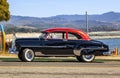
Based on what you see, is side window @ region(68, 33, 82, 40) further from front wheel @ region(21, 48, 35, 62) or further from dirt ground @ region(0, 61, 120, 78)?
dirt ground @ region(0, 61, 120, 78)

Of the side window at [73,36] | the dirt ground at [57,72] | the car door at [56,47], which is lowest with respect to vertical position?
the dirt ground at [57,72]

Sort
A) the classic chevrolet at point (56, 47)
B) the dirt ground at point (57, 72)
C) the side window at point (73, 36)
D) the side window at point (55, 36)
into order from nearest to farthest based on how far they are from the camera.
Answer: the dirt ground at point (57, 72) < the classic chevrolet at point (56, 47) < the side window at point (55, 36) < the side window at point (73, 36)

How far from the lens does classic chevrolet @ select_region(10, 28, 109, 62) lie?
1001 inches

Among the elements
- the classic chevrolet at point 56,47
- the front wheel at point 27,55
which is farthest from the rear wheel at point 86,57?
the front wheel at point 27,55

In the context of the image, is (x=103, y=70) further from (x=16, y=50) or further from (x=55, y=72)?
(x=16, y=50)

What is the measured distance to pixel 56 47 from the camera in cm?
2552

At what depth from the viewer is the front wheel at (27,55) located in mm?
25438

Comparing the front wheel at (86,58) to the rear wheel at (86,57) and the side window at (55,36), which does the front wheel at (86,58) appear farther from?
the side window at (55,36)

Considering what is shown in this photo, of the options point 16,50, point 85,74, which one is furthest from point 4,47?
point 85,74

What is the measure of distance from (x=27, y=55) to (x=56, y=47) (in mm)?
1530

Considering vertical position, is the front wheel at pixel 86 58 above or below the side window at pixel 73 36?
below

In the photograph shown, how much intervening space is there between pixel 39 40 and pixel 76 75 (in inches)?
307

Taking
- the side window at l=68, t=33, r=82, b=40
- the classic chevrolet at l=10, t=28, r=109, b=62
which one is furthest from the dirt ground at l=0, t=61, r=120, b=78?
the side window at l=68, t=33, r=82, b=40

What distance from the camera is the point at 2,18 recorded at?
190 ft
